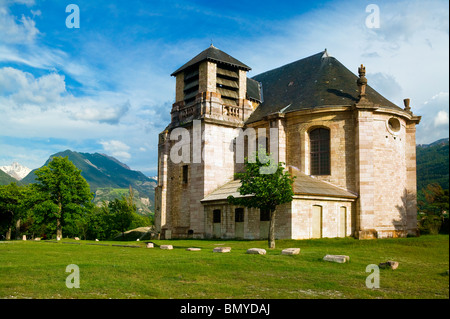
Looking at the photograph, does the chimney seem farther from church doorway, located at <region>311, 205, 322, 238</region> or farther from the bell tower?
the bell tower

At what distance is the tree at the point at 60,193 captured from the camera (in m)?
44.2

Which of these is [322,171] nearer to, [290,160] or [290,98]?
[290,160]

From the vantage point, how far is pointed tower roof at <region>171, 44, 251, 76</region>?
39375mm

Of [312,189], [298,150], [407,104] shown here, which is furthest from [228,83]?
[407,104]

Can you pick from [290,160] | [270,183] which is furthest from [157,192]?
[270,183]

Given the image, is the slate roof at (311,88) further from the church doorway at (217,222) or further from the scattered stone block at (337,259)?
the scattered stone block at (337,259)

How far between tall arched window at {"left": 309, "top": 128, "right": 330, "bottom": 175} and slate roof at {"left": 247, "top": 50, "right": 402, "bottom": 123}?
2292 millimetres

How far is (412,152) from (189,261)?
2565cm

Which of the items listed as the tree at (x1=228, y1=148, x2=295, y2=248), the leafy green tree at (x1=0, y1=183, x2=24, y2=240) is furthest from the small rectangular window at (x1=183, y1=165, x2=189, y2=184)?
the leafy green tree at (x1=0, y1=183, x2=24, y2=240)

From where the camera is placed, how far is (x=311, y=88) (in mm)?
36125

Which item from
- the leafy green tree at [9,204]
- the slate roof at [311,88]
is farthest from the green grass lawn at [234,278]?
the leafy green tree at [9,204]

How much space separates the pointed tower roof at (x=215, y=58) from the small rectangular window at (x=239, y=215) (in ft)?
48.9

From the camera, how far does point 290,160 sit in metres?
35.0
